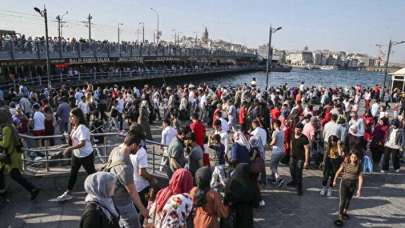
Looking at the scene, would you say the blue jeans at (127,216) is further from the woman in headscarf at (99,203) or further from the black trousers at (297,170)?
the black trousers at (297,170)

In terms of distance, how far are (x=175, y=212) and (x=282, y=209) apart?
13.1ft

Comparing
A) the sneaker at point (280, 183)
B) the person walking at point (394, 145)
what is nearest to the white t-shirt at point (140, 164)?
the sneaker at point (280, 183)

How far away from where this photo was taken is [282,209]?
21.9 feet

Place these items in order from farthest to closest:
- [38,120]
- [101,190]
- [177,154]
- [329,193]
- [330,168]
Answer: [38,120] < [329,193] < [330,168] < [177,154] < [101,190]

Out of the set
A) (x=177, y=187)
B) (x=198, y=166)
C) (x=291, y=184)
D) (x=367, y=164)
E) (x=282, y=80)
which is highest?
(x=177, y=187)

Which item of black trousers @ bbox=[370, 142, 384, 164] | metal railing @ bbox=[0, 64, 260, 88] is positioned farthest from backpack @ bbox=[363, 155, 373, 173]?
metal railing @ bbox=[0, 64, 260, 88]

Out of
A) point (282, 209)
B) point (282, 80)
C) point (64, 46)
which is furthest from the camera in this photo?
point (282, 80)

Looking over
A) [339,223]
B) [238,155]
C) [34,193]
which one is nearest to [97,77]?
[34,193]

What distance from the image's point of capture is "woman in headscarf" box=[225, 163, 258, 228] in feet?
14.2

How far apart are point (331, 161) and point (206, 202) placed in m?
4.32

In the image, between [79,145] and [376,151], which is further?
[376,151]

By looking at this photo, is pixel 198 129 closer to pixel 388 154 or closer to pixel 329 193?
pixel 329 193

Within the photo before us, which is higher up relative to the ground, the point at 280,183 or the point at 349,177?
the point at 349,177

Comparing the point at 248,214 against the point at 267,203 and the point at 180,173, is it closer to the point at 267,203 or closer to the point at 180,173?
the point at 180,173
